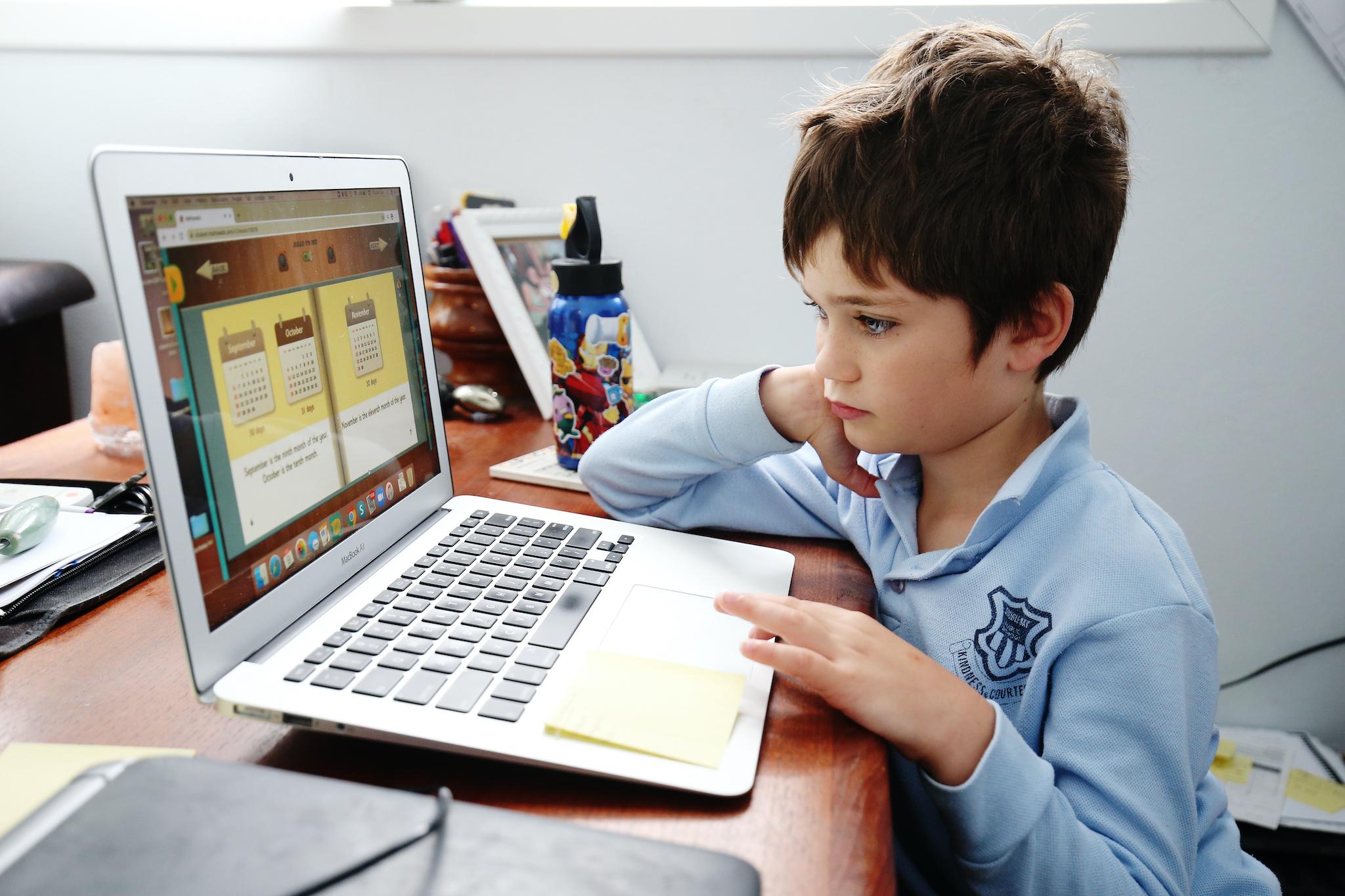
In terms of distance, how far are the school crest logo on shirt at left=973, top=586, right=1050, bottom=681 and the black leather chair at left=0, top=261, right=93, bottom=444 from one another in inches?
49.2

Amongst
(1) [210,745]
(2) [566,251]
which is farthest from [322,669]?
(2) [566,251]

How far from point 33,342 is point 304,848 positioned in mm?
1227

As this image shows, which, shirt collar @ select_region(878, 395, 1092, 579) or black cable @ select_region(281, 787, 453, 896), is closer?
black cable @ select_region(281, 787, 453, 896)

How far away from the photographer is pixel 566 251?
2.96 ft

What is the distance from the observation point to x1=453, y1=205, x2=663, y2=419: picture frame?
1051 mm

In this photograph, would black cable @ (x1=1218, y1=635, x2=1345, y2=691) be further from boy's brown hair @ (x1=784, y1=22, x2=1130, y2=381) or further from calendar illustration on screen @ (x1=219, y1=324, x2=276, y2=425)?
calendar illustration on screen @ (x1=219, y1=324, x2=276, y2=425)

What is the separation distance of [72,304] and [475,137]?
25.5 inches

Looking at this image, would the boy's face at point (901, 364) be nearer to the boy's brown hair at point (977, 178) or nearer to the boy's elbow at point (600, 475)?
the boy's brown hair at point (977, 178)

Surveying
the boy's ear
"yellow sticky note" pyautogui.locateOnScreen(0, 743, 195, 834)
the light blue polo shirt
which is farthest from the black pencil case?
the boy's ear

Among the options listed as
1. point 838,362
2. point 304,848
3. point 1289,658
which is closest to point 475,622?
point 304,848

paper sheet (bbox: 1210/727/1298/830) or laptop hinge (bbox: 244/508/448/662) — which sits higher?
laptop hinge (bbox: 244/508/448/662)

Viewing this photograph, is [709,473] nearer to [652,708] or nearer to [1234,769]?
[652,708]

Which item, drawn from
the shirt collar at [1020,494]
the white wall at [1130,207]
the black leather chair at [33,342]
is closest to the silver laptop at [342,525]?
the shirt collar at [1020,494]

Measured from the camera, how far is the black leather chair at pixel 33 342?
44.4 inches
